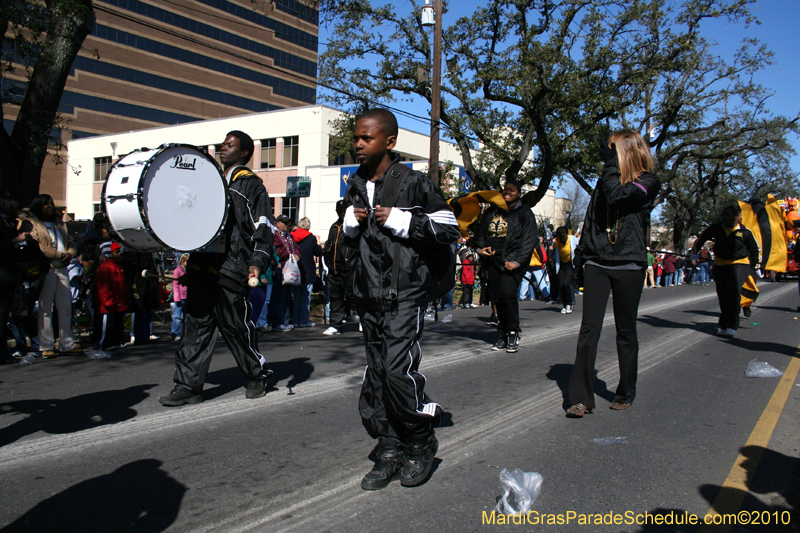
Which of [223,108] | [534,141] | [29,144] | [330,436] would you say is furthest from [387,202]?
[223,108]

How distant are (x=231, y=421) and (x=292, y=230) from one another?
6.68 meters

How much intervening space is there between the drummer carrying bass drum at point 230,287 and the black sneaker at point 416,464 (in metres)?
2.06

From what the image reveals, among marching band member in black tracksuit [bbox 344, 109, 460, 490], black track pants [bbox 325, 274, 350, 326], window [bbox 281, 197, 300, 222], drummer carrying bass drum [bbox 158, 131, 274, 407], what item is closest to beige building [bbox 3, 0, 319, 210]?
window [bbox 281, 197, 300, 222]

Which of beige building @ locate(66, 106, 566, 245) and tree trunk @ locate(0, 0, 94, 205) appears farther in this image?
beige building @ locate(66, 106, 566, 245)

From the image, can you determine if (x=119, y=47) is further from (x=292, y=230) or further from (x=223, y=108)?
(x=292, y=230)

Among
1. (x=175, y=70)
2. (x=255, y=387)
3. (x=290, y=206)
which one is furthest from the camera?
(x=175, y=70)

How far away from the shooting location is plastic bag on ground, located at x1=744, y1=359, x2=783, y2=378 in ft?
21.0

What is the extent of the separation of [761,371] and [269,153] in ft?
131

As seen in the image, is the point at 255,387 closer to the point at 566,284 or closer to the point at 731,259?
the point at 731,259

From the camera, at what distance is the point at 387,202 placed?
3221 millimetres

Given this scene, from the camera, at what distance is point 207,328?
4.87m

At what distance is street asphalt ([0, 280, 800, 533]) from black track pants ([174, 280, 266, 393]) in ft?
0.96

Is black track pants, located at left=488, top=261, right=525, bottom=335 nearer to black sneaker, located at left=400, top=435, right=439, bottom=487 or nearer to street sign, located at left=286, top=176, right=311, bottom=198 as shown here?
black sneaker, located at left=400, top=435, right=439, bottom=487

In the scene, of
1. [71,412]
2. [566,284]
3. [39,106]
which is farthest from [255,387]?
[566,284]
